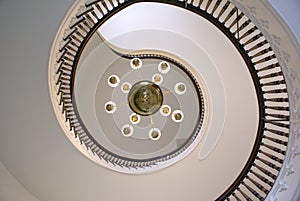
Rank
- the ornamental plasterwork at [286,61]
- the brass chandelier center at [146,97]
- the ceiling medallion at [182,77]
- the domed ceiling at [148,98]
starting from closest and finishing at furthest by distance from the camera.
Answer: the ornamental plasterwork at [286,61]
the domed ceiling at [148,98]
the ceiling medallion at [182,77]
the brass chandelier center at [146,97]

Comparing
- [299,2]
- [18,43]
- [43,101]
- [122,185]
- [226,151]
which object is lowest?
[122,185]

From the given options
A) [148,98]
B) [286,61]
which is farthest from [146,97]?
[286,61]

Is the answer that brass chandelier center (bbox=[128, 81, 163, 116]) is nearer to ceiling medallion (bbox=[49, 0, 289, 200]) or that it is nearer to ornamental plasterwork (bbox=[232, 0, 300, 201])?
ceiling medallion (bbox=[49, 0, 289, 200])

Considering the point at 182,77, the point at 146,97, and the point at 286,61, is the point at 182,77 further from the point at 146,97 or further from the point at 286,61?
the point at 286,61

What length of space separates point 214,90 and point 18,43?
361 cm

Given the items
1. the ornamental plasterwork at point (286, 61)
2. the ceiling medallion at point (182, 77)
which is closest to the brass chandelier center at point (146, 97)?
the ceiling medallion at point (182, 77)

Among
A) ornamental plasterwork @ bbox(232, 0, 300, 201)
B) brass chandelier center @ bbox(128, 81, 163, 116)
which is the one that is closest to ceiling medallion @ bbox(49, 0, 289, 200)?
brass chandelier center @ bbox(128, 81, 163, 116)

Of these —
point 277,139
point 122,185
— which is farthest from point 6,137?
point 277,139

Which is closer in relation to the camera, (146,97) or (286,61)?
(286,61)

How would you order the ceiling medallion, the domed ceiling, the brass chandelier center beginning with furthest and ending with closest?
the brass chandelier center, the ceiling medallion, the domed ceiling

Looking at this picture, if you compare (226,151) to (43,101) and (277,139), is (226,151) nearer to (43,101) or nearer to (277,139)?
(277,139)

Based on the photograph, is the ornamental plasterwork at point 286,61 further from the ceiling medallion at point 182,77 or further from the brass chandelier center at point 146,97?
the brass chandelier center at point 146,97

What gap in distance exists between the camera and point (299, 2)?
268 cm

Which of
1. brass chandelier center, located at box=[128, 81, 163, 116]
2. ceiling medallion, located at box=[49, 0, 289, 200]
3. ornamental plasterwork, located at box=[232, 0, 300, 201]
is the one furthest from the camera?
brass chandelier center, located at box=[128, 81, 163, 116]
